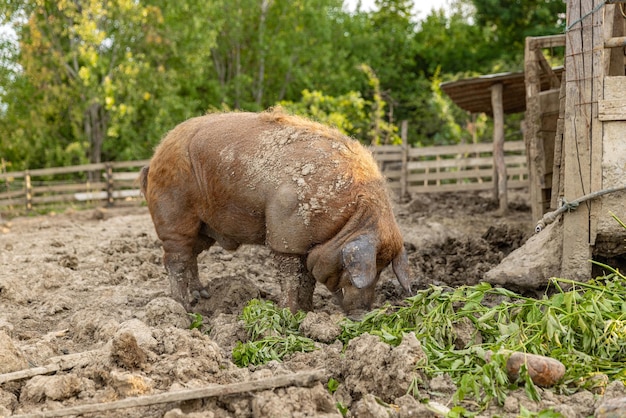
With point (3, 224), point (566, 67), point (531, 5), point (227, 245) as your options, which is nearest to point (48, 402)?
point (227, 245)

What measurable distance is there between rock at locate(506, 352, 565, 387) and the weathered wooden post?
9.41 meters

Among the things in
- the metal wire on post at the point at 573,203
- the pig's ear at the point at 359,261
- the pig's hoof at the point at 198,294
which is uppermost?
the metal wire on post at the point at 573,203

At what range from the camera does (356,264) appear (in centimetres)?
531

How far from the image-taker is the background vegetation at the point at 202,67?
21391 millimetres

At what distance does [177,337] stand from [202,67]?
2058 centimetres

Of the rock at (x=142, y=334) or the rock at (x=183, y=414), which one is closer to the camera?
the rock at (x=183, y=414)

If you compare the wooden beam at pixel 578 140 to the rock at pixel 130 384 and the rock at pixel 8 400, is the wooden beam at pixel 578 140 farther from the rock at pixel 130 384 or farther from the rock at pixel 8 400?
the rock at pixel 8 400

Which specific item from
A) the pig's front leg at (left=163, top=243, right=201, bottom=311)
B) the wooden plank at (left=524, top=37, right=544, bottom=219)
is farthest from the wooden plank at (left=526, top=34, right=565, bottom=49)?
the pig's front leg at (left=163, top=243, right=201, bottom=311)

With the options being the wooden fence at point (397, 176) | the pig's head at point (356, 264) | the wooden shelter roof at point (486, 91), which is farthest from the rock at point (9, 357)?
the wooden fence at point (397, 176)

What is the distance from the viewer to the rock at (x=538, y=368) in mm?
3861

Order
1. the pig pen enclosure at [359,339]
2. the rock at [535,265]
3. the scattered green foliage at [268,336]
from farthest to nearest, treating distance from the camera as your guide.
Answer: the rock at [535,265] → the scattered green foliage at [268,336] → the pig pen enclosure at [359,339]

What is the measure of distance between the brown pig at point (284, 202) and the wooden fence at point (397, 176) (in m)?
10.9

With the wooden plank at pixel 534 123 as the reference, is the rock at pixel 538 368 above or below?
below

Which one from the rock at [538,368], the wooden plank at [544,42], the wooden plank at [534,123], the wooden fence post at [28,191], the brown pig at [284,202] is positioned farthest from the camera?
the wooden fence post at [28,191]
